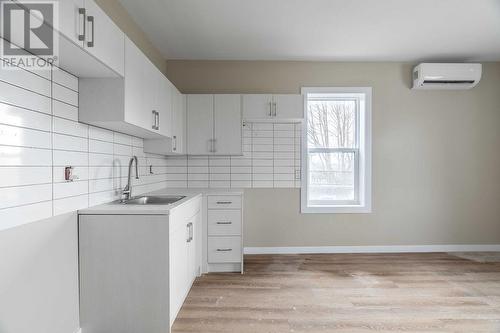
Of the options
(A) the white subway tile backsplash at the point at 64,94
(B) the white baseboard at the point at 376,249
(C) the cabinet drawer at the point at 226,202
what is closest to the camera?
(A) the white subway tile backsplash at the point at 64,94

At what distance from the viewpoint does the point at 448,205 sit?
3.81 meters

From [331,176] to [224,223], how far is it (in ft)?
5.59

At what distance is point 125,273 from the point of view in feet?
6.25

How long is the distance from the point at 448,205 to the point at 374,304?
2231mm

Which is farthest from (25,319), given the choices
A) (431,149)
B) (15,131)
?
(431,149)

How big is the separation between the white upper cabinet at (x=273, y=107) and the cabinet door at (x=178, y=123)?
0.74m

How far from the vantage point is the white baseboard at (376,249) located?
3743 millimetres

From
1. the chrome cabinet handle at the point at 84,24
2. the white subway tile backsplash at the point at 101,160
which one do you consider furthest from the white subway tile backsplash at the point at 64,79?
the white subway tile backsplash at the point at 101,160

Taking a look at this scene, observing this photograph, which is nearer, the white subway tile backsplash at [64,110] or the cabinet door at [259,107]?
the white subway tile backsplash at [64,110]

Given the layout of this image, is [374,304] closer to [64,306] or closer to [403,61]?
[64,306]

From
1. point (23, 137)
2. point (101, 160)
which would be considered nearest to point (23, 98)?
point (23, 137)

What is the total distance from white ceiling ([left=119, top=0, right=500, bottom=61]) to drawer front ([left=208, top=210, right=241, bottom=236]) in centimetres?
192

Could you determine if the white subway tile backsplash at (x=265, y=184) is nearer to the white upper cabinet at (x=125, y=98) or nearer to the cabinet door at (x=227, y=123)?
the cabinet door at (x=227, y=123)

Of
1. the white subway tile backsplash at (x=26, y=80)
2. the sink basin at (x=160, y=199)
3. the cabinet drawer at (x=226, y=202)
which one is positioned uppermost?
the white subway tile backsplash at (x=26, y=80)
